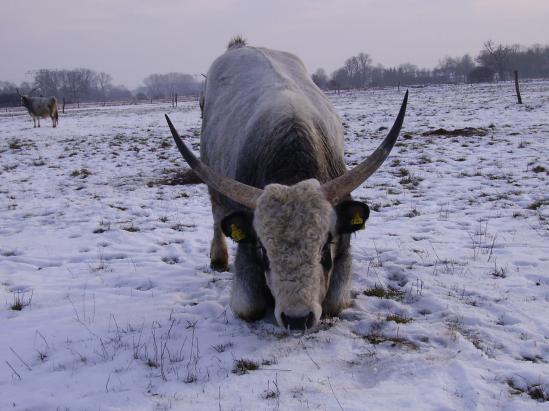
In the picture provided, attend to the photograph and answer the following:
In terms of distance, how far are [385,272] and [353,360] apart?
1.87 m

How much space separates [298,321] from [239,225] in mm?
955

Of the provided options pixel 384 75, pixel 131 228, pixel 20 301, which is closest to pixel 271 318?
pixel 20 301

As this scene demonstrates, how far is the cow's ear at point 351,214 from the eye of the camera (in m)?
3.71

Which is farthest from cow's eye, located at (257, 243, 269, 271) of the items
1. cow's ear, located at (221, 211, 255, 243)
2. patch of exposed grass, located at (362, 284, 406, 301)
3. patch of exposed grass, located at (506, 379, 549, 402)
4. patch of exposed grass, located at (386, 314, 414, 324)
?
patch of exposed grass, located at (506, 379, 549, 402)

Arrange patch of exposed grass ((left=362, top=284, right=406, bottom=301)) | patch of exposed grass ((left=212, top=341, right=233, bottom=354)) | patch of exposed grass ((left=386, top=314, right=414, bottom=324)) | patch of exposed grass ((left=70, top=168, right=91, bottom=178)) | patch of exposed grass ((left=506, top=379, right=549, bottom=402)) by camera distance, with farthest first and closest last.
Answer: patch of exposed grass ((left=70, top=168, right=91, bottom=178))
patch of exposed grass ((left=362, top=284, right=406, bottom=301))
patch of exposed grass ((left=386, top=314, right=414, bottom=324))
patch of exposed grass ((left=212, top=341, right=233, bottom=354))
patch of exposed grass ((left=506, top=379, right=549, bottom=402))

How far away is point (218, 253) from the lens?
5.78 m

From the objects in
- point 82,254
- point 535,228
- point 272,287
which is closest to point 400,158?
point 535,228

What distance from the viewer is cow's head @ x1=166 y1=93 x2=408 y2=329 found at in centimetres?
331

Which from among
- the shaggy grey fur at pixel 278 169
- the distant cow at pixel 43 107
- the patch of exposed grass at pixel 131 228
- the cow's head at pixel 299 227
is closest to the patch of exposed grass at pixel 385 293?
the shaggy grey fur at pixel 278 169

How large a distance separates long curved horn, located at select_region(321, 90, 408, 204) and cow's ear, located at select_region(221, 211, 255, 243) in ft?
2.19

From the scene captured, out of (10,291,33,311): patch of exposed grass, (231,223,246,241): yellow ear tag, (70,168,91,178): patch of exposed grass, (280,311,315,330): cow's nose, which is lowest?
(10,291,33,311): patch of exposed grass

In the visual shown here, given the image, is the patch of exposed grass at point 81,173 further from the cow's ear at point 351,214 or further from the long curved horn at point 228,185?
the cow's ear at point 351,214

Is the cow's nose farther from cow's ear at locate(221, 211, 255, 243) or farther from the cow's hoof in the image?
the cow's hoof

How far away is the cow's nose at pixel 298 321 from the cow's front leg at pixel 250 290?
809mm
